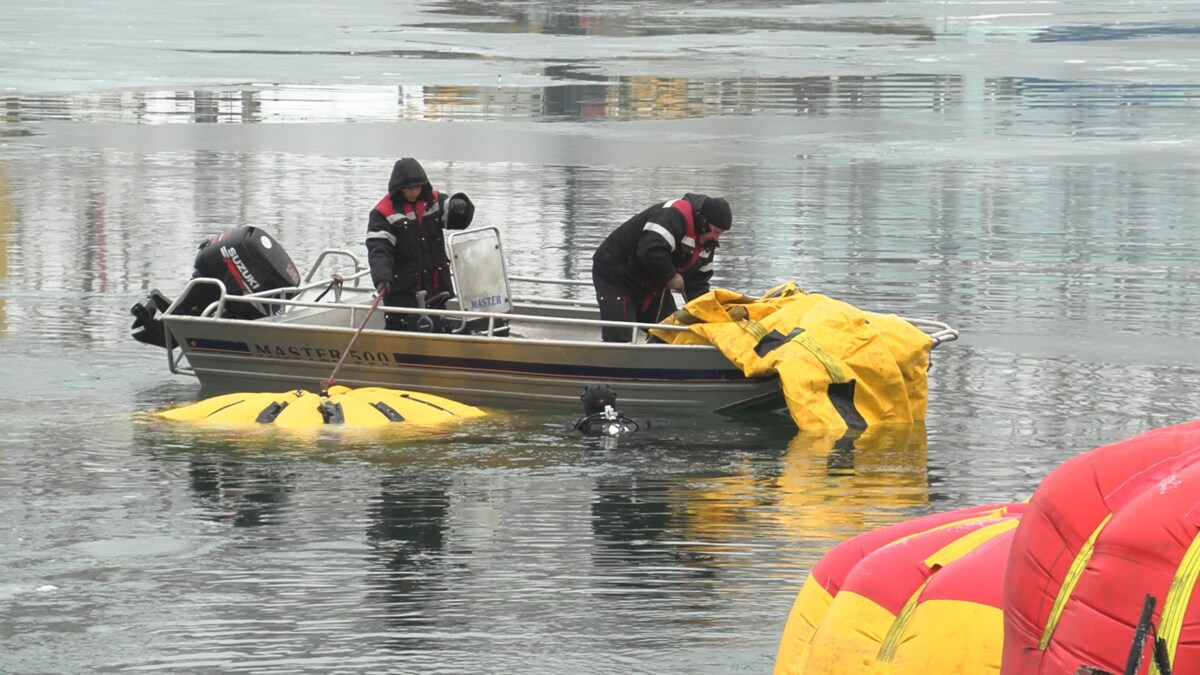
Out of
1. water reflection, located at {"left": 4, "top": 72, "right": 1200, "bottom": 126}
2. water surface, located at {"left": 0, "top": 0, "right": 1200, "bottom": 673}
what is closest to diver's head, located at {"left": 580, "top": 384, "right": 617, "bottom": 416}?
water surface, located at {"left": 0, "top": 0, "right": 1200, "bottom": 673}

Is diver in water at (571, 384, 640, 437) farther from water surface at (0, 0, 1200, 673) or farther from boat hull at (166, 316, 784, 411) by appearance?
boat hull at (166, 316, 784, 411)

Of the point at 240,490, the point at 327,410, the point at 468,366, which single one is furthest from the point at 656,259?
the point at 240,490

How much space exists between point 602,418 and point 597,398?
126mm

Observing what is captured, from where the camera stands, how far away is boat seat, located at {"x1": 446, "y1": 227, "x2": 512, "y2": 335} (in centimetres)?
1333

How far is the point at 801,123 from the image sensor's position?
99.6 feet

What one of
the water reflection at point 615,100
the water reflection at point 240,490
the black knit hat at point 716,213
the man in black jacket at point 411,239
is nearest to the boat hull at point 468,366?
the man in black jacket at point 411,239

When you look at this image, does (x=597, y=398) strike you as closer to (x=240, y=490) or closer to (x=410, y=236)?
(x=410, y=236)

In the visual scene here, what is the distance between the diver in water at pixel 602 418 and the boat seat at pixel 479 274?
4.70 feet

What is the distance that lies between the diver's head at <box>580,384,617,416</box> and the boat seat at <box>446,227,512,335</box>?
1.40m

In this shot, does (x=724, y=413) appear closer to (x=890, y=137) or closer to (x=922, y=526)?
(x=922, y=526)

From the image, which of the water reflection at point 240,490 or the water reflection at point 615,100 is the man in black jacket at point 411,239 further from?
the water reflection at point 615,100

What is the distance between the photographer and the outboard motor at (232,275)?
44.8 feet

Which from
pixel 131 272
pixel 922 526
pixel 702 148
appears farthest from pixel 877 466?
pixel 702 148

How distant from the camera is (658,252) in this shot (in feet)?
41.2
